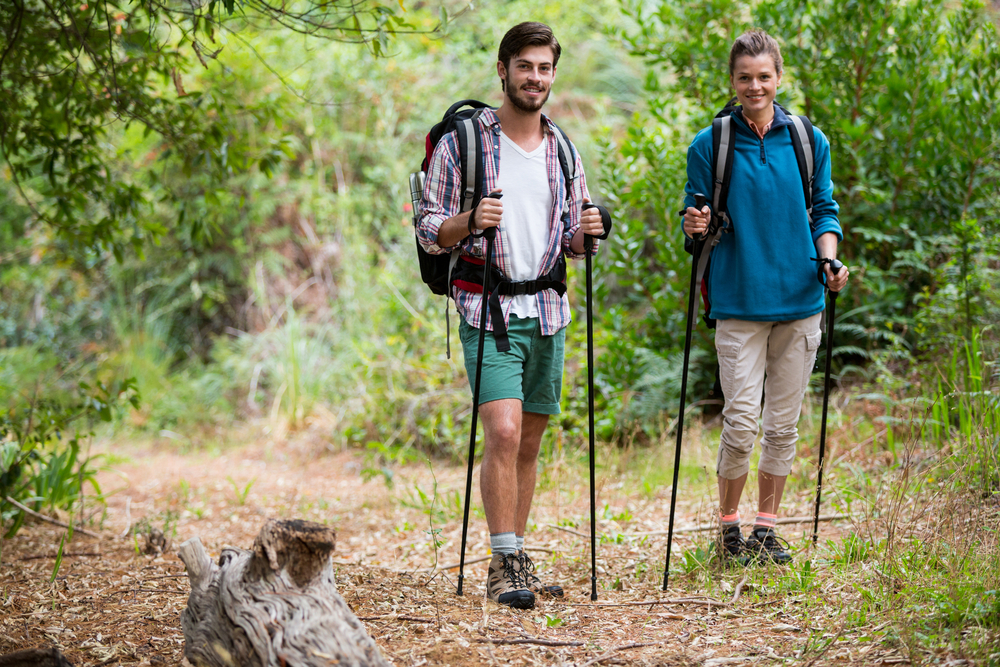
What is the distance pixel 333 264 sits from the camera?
9.52 metres

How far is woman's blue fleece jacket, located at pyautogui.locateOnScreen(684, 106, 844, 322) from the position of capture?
128 inches

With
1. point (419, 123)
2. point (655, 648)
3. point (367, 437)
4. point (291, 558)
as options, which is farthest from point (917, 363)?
point (419, 123)

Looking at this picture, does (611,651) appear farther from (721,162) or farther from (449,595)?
(721,162)

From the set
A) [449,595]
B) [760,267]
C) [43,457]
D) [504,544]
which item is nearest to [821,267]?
[760,267]

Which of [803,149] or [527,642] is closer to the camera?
[527,642]

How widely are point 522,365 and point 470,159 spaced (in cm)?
84

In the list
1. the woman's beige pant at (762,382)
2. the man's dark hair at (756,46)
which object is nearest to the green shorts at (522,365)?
the woman's beige pant at (762,382)

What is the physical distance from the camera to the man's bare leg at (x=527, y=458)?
332 cm

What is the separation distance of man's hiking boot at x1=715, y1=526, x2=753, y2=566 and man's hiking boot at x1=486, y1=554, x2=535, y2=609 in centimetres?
88

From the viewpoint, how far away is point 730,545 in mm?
3344

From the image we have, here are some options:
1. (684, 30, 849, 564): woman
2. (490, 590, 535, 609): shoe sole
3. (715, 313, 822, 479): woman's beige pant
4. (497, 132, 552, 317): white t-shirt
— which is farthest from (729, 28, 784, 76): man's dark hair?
(490, 590, 535, 609): shoe sole

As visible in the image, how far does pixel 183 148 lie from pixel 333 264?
5.12 metres

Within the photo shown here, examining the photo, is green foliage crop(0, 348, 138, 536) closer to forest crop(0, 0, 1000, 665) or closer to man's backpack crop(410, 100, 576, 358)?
forest crop(0, 0, 1000, 665)

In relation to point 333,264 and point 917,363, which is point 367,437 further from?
point 917,363
